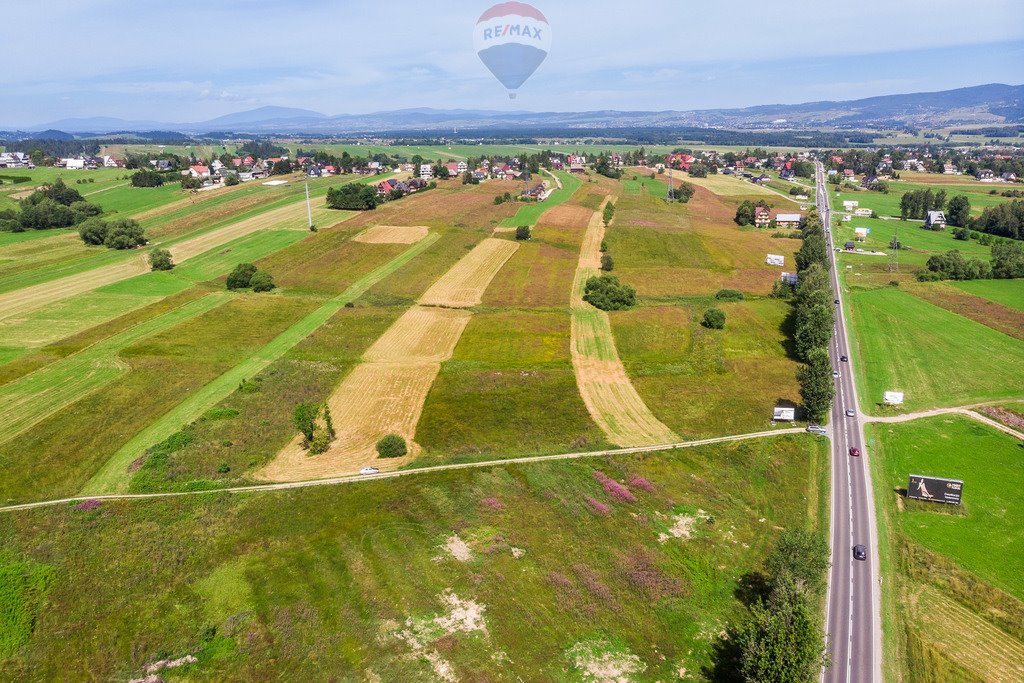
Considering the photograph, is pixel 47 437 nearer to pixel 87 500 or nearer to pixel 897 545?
pixel 87 500

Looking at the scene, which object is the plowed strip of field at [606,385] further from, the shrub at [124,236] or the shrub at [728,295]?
the shrub at [124,236]

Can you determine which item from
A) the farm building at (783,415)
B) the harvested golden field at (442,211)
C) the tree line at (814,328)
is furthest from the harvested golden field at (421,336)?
the harvested golden field at (442,211)

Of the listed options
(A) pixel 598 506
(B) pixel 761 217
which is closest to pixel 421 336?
(A) pixel 598 506

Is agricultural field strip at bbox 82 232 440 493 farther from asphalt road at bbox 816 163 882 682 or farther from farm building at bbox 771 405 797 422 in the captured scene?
farm building at bbox 771 405 797 422

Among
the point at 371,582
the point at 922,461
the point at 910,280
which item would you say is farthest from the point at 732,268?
the point at 371,582

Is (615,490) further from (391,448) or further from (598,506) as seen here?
(391,448)

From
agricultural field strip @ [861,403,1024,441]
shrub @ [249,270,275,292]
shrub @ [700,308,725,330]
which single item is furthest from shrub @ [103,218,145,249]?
agricultural field strip @ [861,403,1024,441]

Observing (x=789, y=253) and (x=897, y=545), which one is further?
(x=789, y=253)
